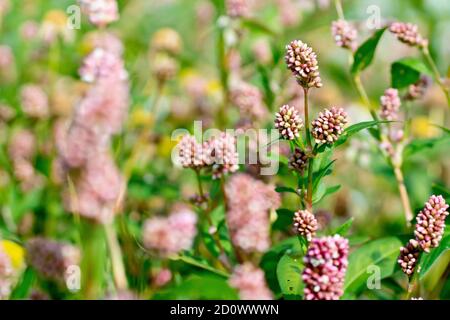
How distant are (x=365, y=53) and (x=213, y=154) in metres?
0.26

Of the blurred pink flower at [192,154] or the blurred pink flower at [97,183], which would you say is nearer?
the blurred pink flower at [97,183]

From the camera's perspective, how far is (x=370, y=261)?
994 mm

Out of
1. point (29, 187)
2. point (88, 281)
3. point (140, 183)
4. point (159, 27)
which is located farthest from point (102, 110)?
point (159, 27)

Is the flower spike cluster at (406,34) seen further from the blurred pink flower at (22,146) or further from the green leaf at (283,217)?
the blurred pink flower at (22,146)

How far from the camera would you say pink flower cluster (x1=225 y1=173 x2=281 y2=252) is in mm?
909

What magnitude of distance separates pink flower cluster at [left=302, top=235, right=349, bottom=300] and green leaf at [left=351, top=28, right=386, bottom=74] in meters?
0.41

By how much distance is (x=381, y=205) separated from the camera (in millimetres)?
1901

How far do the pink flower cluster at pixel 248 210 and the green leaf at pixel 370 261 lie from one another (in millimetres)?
120

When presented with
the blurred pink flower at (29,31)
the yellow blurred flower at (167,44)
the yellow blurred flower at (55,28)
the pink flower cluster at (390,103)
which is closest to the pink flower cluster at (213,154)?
the pink flower cluster at (390,103)

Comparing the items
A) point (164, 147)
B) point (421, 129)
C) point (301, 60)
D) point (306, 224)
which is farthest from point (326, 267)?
point (421, 129)

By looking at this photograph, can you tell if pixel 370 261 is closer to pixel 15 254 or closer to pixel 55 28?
pixel 15 254

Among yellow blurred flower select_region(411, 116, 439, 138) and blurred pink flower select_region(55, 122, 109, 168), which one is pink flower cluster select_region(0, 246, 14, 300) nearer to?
blurred pink flower select_region(55, 122, 109, 168)

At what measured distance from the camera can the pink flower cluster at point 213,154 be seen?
0.93 metres

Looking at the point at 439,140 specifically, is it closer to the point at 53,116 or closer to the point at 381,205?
the point at 381,205
